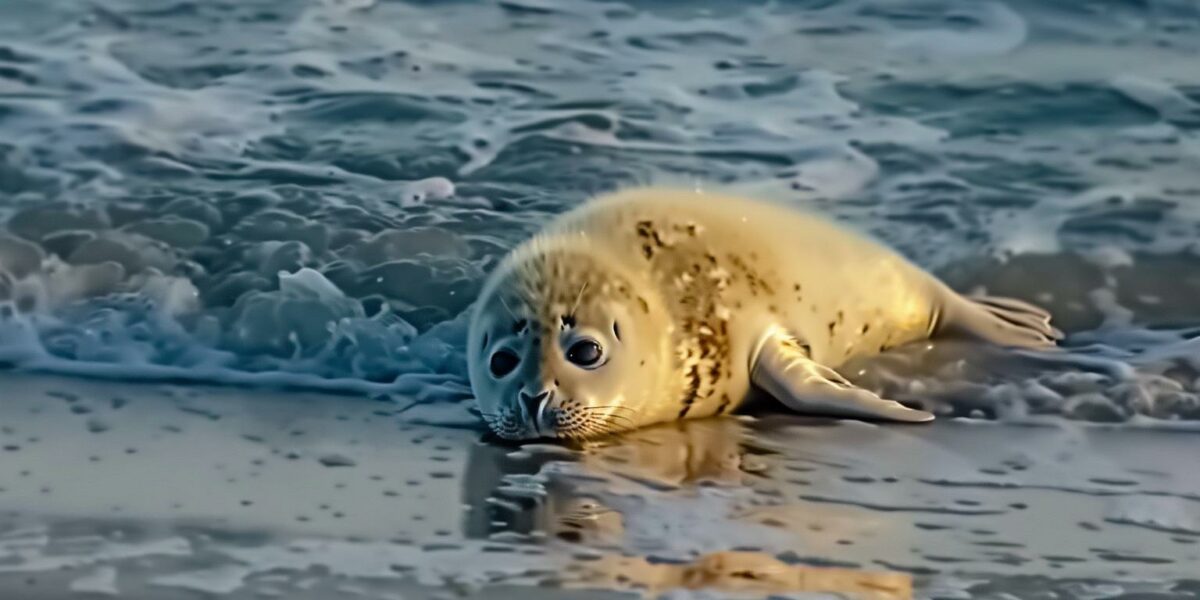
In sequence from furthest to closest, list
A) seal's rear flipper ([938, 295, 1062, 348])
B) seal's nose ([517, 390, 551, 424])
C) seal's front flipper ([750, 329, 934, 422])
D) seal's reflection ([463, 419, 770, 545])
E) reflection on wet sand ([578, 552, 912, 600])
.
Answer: seal's rear flipper ([938, 295, 1062, 348]) < seal's front flipper ([750, 329, 934, 422]) < seal's nose ([517, 390, 551, 424]) < seal's reflection ([463, 419, 770, 545]) < reflection on wet sand ([578, 552, 912, 600])

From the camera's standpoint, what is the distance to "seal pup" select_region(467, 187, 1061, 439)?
13.3 feet

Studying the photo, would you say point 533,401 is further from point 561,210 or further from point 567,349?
point 561,210

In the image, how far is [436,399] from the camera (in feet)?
14.6

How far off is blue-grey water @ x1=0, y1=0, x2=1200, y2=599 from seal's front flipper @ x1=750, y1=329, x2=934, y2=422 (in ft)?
0.27

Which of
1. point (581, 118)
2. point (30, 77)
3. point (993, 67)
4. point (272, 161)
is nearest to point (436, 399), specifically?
point (272, 161)

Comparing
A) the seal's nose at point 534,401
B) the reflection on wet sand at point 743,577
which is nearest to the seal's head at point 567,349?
the seal's nose at point 534,401

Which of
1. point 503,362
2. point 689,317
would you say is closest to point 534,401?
point 503,362

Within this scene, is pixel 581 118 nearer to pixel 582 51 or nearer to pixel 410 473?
pixel 582 51

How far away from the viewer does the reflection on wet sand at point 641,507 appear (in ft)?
10.5

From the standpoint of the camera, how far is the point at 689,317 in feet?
14.1

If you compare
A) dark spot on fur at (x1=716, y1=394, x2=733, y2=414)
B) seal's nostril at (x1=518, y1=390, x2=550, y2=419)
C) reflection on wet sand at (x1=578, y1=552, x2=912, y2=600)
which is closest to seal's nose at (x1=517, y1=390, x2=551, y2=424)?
seal's nostril at (x1=518, y1=390, x2=550, y2=419)

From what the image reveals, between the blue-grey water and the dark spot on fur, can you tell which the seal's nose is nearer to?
the blue-grey water

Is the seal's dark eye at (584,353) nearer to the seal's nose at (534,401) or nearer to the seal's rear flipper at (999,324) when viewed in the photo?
the seal's nose at (534,401)

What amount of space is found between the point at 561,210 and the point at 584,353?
1953 mm
